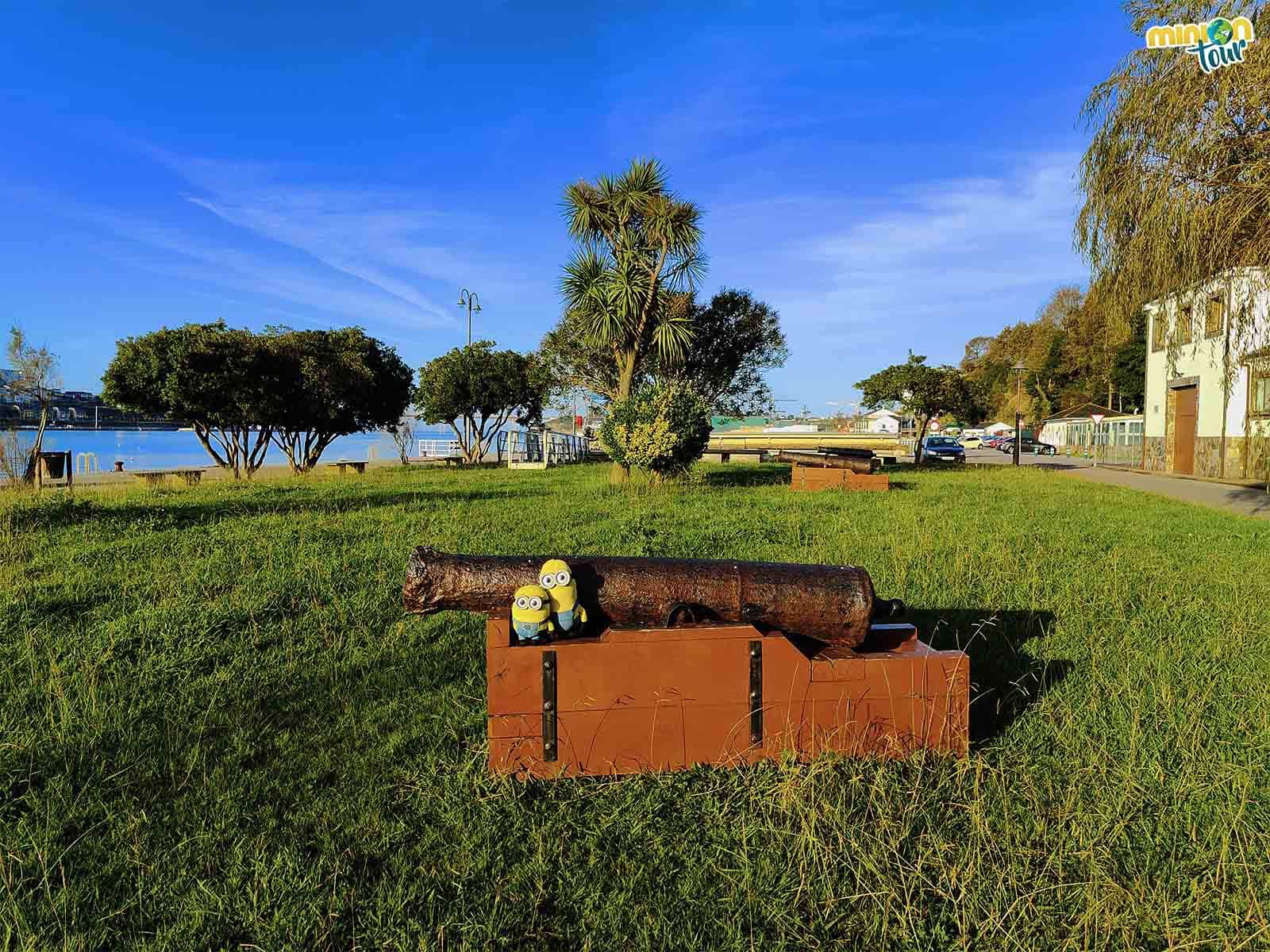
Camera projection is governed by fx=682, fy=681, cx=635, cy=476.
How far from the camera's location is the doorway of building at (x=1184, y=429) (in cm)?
2080

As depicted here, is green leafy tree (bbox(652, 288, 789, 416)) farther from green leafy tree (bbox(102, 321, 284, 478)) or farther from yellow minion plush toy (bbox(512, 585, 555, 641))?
yellow minion plush toy (bbox(512, 585, 555, 641))

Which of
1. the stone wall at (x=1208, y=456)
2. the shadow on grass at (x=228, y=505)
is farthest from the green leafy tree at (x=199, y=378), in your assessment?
the stone wall at (x=1208, y=456)

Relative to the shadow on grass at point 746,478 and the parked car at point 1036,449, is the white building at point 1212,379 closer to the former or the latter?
the shadow on grass at point 746,478

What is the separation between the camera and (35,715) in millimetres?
2801

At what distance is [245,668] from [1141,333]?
59946 millimetres

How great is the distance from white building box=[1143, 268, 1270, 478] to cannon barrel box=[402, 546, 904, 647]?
7118mm

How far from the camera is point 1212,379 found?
63.3ft

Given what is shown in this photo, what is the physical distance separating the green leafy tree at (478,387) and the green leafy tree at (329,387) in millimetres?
5176

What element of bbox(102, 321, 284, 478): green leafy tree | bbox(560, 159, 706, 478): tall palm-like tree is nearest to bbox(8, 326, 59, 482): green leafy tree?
bbox(102, 321, 284, 478): green leafy tree

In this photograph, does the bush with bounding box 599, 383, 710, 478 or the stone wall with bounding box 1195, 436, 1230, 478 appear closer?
the bush with bounding box 599, 383, 710, 478

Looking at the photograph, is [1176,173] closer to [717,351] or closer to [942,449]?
[717,351]

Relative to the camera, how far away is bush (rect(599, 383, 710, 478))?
12.4 metres

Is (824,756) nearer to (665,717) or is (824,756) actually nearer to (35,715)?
(665,717)

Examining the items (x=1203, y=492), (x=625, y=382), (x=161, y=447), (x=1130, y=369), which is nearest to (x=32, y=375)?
(x=625, y=382)
